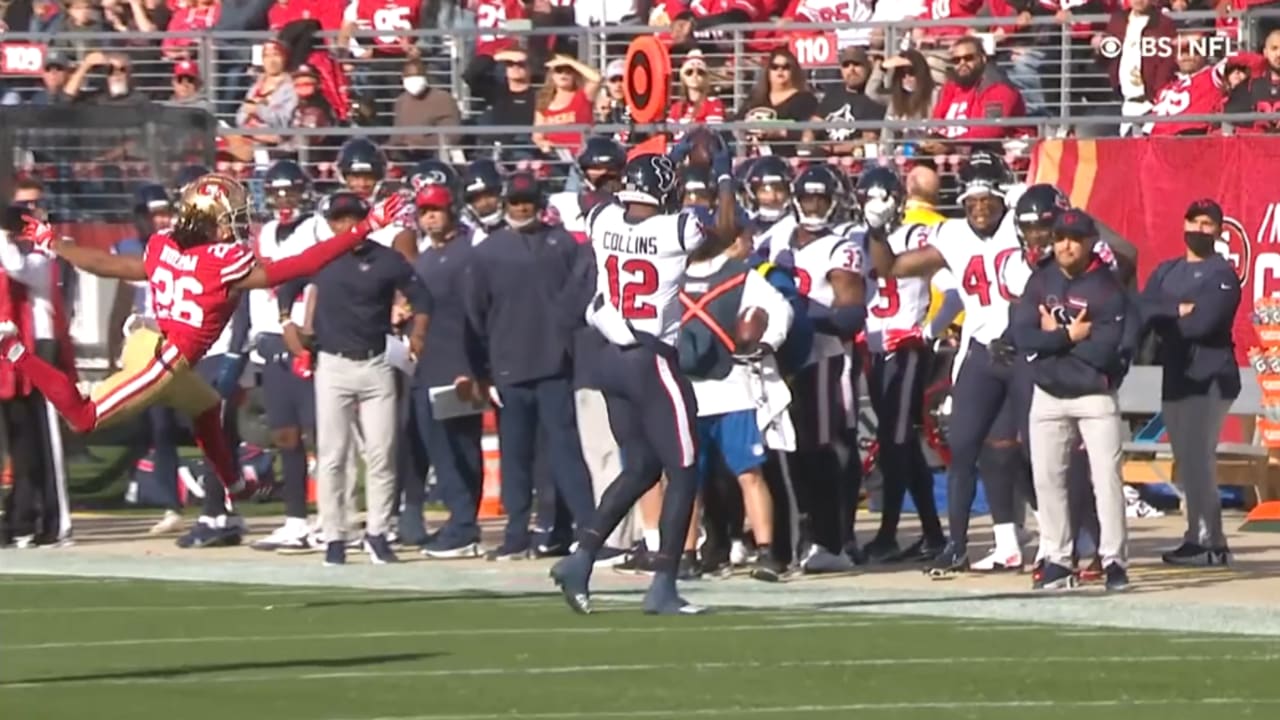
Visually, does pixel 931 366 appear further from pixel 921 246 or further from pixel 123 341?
pixel 123 341

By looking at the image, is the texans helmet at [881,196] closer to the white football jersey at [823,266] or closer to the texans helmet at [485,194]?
the white football jersey at [823,266]

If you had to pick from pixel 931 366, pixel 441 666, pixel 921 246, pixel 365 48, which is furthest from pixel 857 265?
pixel 365 48

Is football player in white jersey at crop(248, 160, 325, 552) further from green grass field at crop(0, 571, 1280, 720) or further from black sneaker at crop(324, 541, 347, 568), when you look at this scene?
green grass field at crop(0, 571, 1280, 720)

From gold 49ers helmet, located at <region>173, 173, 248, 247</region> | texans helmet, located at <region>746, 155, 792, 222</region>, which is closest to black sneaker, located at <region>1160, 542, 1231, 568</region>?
texans helmet, located at <region>746, 155, 792, 222</region>

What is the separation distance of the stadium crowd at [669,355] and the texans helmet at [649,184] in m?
0.01

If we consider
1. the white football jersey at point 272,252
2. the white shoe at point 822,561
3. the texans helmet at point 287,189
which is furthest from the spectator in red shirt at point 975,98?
the white shoe at point 822,561

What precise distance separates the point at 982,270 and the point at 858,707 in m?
4.62

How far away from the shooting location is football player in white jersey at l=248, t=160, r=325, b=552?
A: 15.0 metres

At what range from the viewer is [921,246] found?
13859 millimetres

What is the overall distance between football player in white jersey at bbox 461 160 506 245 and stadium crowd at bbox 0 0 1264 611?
0.02m

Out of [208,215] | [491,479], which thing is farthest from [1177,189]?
[208,215]

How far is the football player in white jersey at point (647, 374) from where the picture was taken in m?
11.5

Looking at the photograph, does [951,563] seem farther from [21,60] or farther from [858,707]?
[21,60]

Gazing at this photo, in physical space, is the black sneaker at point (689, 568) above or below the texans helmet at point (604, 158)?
below
